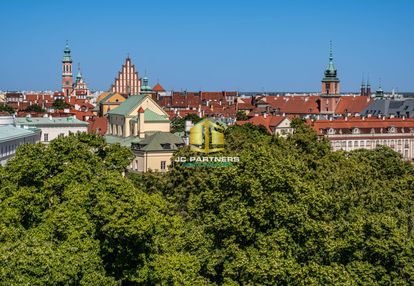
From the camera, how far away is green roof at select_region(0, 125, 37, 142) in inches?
2788

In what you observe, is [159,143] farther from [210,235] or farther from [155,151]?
[210,235]

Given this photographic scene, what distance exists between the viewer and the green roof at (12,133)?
7081 centimetres

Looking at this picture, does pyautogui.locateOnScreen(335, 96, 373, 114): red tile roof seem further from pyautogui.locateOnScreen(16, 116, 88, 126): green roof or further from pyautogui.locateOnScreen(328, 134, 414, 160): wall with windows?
pyautogui.locateOnScreen(16, 116, 88, 126): green roof

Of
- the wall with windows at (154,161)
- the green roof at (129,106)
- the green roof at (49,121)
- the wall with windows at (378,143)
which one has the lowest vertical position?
the wall with windows at (378,143)

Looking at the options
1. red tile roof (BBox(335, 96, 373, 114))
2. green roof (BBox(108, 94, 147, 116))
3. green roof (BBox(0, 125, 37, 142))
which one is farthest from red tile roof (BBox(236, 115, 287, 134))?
red tile roof (BBox(335, 96, 373, 114))

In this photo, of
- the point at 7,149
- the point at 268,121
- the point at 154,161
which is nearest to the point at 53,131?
the point at 7,149

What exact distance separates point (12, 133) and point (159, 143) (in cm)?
1323

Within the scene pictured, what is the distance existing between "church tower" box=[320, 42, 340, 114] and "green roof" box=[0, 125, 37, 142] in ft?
261

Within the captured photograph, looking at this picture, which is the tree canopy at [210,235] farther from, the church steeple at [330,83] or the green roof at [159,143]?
the church steeple at [330,83]

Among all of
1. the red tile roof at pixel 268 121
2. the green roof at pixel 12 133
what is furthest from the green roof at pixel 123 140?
the red tile roof at pixel 268 121

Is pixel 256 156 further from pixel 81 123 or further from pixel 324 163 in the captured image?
pixel 81 123

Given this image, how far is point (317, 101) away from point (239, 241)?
408 ft

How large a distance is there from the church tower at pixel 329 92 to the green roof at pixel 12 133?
79.6 m

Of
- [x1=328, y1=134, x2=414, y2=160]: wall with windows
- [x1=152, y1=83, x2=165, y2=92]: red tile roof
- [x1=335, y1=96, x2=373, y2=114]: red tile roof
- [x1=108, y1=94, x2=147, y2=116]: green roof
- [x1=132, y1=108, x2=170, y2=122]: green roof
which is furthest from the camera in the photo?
[x1=152, y1=83, x2=165, y2=92]: red tile roof
